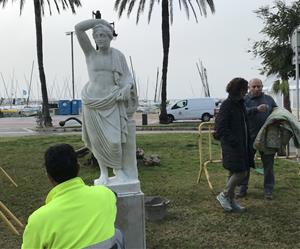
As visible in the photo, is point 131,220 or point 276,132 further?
point 276,132

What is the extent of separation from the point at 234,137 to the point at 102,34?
7.34 feet

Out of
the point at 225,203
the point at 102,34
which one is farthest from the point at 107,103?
the point at 225,203

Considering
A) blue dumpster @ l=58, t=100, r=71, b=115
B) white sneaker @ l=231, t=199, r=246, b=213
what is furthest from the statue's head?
blue dumpster @ l=58, t=100, r=71, b=115

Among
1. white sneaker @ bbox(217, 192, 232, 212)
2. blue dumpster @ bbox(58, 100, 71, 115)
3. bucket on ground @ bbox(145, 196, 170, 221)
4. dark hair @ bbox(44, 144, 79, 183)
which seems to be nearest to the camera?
dark hair @ bbox(44, 144, 79, 183)

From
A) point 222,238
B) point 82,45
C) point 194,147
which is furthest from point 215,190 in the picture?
point 194,147

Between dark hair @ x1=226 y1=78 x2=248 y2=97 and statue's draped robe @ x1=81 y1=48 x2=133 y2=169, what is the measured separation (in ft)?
5.56

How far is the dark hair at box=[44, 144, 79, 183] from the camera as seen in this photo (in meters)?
2.37

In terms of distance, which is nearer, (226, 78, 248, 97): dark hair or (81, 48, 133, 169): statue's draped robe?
(81, 48, 133, 169): statue's draped robe

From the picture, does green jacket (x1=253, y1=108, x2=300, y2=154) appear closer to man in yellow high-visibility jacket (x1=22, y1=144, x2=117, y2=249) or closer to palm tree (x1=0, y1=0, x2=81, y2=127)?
man in yellow high-visibility jacket (x1=22, y1=144, x2=117, y2=249)

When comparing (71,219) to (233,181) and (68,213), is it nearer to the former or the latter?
(68,213)

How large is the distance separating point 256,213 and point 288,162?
4.61 m

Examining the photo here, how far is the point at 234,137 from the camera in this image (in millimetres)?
6305

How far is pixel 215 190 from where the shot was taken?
778 centimetres

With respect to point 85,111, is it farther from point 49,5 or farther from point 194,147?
point 49,5
